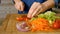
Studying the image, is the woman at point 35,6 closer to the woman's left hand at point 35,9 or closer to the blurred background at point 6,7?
the woman's left hand at point 35,9

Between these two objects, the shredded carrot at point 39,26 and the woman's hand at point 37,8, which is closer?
the shredded carrot at point 39,26

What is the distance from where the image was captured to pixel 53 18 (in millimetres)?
936

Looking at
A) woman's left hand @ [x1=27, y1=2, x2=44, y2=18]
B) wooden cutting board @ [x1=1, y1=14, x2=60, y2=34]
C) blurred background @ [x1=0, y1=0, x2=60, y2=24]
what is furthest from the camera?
blurred background @ [x1=0, y1=0, x2=60, y2=24]

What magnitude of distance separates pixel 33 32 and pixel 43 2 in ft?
1.11

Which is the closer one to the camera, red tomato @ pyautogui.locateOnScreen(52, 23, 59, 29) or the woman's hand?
red tomato @ pyautogui.locateOnScreen(52, 23, 59, 29)

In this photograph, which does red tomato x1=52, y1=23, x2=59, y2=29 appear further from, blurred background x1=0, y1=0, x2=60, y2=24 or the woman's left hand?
blurred background x1=0, y1=0, x2=60, y2=24

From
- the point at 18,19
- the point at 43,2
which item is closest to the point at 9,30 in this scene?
the point at 18,19

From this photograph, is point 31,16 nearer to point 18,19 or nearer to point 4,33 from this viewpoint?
point 18,19

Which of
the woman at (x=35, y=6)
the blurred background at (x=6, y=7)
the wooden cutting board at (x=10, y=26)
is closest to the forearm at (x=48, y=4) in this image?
the woman at (x=35, y=6)

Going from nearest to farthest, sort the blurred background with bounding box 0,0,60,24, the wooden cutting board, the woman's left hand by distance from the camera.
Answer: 1. the wooden cutting board
2. the woman's left hand
3. the blurred background with bounding box 0,0,60,24

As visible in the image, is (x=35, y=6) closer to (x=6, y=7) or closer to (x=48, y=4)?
(x=48, y=4)

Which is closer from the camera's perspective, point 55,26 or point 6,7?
point 55,26

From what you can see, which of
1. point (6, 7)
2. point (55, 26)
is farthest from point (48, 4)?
point (6, 7)

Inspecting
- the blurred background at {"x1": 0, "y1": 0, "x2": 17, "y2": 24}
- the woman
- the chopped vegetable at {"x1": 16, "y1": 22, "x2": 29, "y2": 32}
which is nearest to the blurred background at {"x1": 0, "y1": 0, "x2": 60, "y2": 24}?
the blurred background at {"x1": 0, "y1": 0, "x2": 17, "y2": 24}
